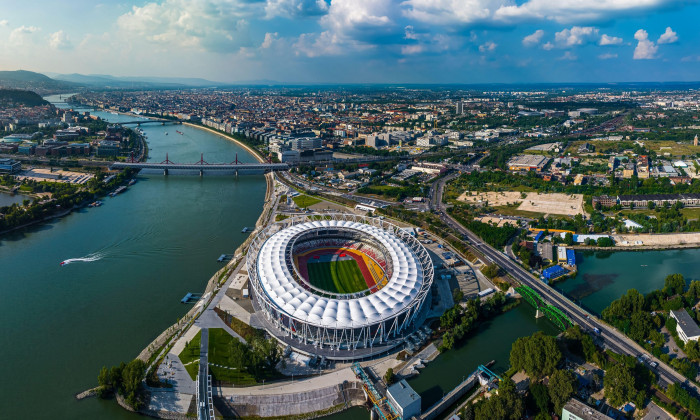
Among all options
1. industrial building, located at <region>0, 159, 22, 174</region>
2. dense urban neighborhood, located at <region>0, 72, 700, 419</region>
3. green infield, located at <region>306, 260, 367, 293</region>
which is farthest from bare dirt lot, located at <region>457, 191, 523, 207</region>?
industrial building, located at <region>0, 159, 22, 174</region>

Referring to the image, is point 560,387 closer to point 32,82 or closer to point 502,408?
point 502,408

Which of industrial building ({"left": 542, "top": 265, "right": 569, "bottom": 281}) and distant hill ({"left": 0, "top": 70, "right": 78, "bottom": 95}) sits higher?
distant hill ({"left": 0, "top": 70, "right": 78, "bottom": 95})

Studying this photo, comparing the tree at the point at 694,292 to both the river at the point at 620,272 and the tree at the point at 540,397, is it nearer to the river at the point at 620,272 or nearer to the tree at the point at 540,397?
the river at the point at 620,272

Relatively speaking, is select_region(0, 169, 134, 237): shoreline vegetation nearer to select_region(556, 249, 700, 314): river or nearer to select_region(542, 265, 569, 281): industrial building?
select_region(542, 265, 569, 281): industrial building

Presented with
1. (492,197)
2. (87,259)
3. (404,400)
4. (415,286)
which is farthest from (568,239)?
(87,259)

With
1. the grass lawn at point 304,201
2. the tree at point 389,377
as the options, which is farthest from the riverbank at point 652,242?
the grass lawn at point 304,201
